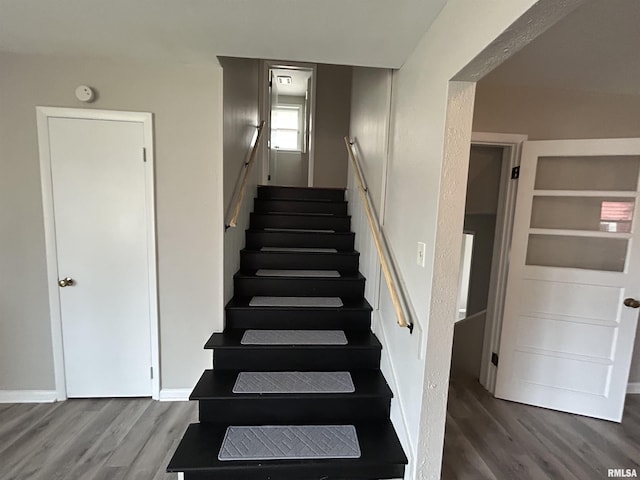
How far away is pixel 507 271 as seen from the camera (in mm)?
2588

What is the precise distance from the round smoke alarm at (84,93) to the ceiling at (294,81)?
3.07m

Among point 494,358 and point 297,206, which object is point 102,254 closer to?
point 297,206

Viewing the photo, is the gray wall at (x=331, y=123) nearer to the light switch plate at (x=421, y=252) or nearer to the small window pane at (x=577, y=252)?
the small window pane at (x=577, y=252)

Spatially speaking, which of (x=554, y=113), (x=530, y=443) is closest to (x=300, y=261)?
(x=530, y=443)

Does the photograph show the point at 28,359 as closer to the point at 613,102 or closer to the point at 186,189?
the point at 186,189

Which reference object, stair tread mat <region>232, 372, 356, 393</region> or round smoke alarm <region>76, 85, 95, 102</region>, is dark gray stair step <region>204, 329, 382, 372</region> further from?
round smoke alarm <region>76, 85, 95, 102</region>

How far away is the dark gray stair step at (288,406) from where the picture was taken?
6.11 feet

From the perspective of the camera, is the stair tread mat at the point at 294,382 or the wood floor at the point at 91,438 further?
the stair tread mat at the point at 294,382

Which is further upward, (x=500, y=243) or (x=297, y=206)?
(x=297, y=206)

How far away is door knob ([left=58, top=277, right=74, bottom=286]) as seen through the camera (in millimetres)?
2271

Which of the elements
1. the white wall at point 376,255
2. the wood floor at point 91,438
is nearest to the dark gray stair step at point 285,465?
the white wall at point 376,255

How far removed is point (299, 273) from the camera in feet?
9.00

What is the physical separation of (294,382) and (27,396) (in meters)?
2.05

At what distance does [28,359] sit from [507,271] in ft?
12.2
